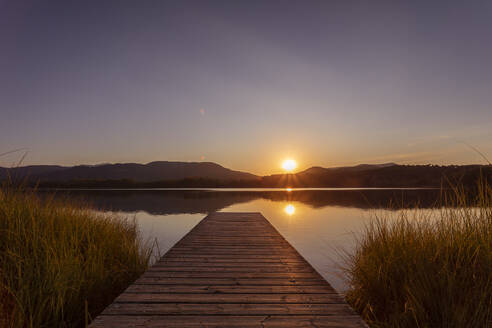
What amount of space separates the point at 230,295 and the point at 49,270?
1850 millimetres

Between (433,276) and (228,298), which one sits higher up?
(433,276)

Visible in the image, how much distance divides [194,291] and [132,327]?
0.82 m

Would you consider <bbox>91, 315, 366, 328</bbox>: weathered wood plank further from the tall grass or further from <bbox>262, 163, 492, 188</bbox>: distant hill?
<bbox>262, 163, 492, 188</bbox>: distant hill

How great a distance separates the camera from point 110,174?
92625 mm

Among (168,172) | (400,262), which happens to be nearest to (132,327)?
(400,262)

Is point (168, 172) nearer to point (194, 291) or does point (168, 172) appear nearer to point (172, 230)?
point (172, 230)

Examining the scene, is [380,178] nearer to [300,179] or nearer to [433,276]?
[300,179]

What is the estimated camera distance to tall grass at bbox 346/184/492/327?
2.41 metres

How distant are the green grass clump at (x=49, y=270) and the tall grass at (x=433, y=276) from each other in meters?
2.88

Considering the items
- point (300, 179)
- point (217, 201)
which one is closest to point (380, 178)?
point (300, 179)

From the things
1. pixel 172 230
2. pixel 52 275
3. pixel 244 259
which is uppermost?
pixel 52 275

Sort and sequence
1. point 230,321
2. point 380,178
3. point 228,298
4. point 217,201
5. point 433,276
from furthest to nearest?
point 380,178, point 217,201, point 228,298, point 433,276, point 230,321

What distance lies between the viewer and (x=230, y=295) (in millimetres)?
2859

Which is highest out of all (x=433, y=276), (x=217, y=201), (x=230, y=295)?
(x=433, y=276)
